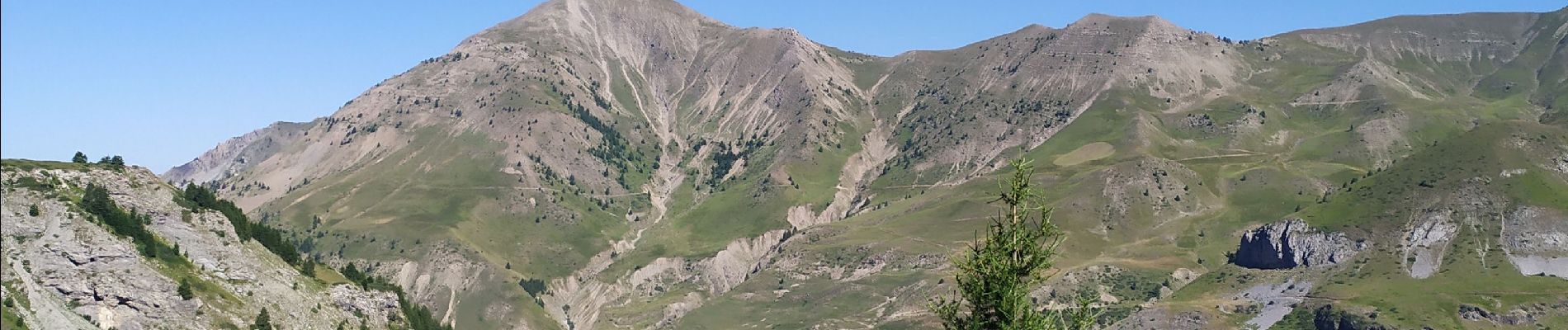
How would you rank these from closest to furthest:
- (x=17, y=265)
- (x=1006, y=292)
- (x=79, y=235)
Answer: (x=1006, y=292) → (x=17, y=265) → (x=79, y=235)

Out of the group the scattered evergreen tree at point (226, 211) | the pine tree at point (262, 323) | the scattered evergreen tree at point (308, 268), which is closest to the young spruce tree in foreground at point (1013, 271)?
the pine tree at point (262, 323)

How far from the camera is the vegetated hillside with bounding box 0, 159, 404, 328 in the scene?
147 metres

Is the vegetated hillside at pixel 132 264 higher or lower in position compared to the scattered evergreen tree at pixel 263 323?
higher

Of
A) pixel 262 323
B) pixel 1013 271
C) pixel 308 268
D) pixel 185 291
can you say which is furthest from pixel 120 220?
pixel 1013 271

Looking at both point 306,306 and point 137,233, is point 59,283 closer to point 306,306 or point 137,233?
point 137,233

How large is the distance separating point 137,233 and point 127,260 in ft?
23.2

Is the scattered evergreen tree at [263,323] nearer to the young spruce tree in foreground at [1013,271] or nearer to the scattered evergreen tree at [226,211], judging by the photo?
the scattered evergreen tree at [226,211]

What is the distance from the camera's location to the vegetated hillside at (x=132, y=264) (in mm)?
146750

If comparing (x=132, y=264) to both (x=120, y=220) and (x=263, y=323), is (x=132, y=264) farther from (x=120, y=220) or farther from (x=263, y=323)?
(x=263, y=323)

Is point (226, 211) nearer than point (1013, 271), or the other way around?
point (1013, 271)

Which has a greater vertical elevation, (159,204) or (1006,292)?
(159,204)

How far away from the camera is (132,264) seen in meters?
159

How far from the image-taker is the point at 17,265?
14312 cm

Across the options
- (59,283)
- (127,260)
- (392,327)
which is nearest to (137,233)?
(127,260)
